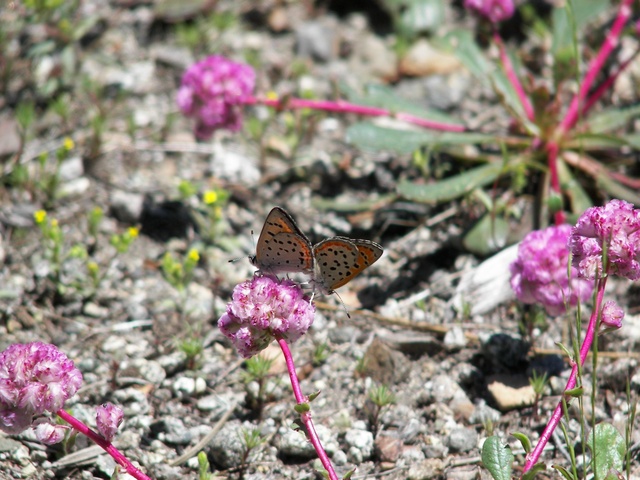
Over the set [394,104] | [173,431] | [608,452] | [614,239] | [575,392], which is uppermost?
[614,239]

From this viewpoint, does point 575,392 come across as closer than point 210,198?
Yes

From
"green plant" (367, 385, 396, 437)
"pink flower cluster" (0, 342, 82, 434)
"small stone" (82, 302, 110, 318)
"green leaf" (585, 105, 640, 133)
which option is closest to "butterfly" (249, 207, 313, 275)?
"green plant" (367, 385, 396, 437)

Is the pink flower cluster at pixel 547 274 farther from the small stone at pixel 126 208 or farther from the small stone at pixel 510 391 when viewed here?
the small stone at pixel 126 208

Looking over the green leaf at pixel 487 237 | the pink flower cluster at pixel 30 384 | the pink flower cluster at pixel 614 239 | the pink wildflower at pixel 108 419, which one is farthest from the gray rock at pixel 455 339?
the pink flower cluster at pixel 30 384

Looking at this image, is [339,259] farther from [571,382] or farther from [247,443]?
[571,382]

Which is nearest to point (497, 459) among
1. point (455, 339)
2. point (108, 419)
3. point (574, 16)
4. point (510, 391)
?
point (510, 391)

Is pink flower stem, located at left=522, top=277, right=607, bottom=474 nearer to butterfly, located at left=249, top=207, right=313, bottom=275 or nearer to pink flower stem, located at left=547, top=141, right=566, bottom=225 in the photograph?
butterfly, located at left=249, top=207, right=313, bottom=275
